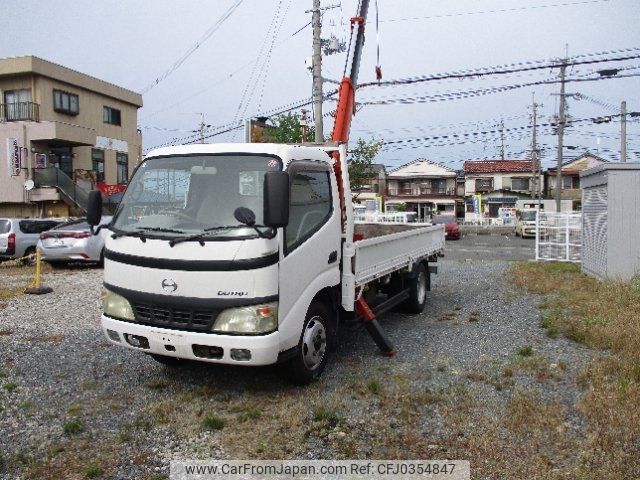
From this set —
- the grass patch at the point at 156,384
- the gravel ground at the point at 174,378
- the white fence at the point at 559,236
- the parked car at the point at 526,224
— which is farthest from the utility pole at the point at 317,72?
the parked car at the point at 526,224

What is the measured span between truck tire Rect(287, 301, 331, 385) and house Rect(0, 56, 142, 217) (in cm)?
2267

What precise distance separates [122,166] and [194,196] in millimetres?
27868

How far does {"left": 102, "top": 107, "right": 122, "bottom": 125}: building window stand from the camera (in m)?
29.2

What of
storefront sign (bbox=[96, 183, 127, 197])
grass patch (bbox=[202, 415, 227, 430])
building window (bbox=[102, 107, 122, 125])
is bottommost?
grass patch (bbox=[202, 415, 227, 430])

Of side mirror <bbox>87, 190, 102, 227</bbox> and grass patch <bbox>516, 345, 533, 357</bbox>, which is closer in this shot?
side mirror <bbox>87, 190, 102, 227</bbox>

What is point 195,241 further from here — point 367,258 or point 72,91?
point 72,91

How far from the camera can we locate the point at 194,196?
481cm

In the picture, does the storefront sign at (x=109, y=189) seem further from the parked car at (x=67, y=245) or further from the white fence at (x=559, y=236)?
the white fence at (x=559, y=236)

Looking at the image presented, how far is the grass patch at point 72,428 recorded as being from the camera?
417 cm

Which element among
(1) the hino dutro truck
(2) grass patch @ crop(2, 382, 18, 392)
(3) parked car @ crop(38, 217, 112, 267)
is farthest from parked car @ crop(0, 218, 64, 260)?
(1) the hino dutro truck

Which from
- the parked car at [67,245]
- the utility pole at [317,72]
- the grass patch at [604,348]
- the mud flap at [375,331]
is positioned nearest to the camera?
the grass patch at [604,348]

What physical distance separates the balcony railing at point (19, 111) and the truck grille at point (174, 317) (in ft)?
80.0

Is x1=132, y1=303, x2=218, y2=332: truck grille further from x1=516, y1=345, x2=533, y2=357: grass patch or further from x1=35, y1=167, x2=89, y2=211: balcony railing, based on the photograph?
x1=35, y1=167, x2=89, y2=211: balcony railing

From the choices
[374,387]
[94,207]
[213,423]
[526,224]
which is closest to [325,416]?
[374,387]
